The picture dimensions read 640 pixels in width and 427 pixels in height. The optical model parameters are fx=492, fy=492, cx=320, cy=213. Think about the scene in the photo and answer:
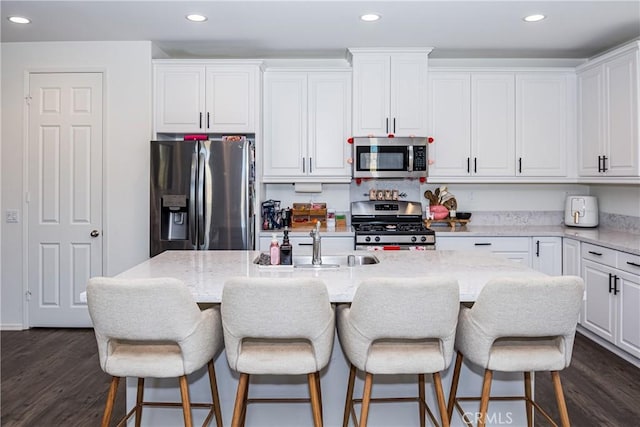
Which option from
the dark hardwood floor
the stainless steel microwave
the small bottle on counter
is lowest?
the dark hardwood floor

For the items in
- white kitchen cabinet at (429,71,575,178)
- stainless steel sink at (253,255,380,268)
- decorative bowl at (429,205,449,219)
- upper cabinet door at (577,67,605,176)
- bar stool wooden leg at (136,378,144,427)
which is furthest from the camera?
decorative bowl at (429,205,449,219)

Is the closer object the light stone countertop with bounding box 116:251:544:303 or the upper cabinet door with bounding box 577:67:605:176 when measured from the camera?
the light stone countertop with bounding box 116:251:544:303

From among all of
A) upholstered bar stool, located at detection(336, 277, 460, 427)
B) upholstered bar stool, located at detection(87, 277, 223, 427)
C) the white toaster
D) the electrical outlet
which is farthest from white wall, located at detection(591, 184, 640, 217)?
the electrical outlet

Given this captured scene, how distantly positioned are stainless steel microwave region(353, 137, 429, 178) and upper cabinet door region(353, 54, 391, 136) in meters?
0.12

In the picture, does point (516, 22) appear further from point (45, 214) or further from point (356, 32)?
point (45, 214)

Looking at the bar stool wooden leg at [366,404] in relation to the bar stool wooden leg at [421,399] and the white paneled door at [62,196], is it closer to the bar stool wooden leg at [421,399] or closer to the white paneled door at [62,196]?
the bar stool wooden leg at [421,399]

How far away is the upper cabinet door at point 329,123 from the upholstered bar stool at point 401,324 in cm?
272

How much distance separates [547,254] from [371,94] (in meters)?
2.11

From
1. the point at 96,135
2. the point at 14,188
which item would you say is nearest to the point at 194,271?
the point at 96,135

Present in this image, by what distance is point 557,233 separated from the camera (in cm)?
432

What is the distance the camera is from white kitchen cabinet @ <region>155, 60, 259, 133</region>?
4.36 meters

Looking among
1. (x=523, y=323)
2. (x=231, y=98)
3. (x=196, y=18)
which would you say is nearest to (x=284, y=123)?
(x=231, y=98)

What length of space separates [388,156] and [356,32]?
3.68ft

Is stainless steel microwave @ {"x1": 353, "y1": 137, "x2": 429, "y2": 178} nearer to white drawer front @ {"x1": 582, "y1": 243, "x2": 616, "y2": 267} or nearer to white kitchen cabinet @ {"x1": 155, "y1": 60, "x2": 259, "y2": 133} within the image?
white kitchen cabinet @ {"x1": 155, "y1": 60, "x2": 259, "y2": 133}
